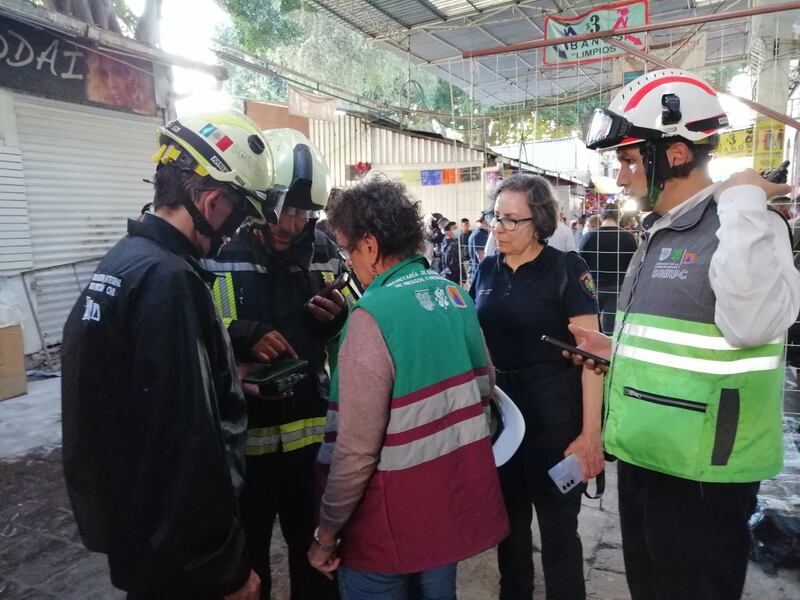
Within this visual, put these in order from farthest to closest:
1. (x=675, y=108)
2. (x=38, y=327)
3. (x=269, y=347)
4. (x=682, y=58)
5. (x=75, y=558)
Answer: (x=682, y=58)
(x=38, y=327)
(x=75, y=558)
(x=269, y=347)
(x=675, y=108)

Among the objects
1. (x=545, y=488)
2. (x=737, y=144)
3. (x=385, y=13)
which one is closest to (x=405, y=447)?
(x=545, y=488)

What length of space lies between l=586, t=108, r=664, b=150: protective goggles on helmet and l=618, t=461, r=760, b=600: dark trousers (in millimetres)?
1151

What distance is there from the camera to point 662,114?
6.20ft

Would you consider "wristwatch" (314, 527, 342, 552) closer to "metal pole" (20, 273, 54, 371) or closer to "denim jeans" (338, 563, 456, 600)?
"denim jeans" (338, 563, 456, 600)

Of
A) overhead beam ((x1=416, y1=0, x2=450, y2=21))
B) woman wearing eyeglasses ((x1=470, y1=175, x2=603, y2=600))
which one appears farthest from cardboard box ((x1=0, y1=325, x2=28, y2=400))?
overhead beam ((x1=416, y1=0, x2=450, y2=21))

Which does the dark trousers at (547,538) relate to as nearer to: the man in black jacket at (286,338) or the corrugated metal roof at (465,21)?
the man in black jacket at (286,338)

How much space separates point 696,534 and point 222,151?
1899mm

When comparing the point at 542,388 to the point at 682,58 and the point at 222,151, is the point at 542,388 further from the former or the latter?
the point at 682,58

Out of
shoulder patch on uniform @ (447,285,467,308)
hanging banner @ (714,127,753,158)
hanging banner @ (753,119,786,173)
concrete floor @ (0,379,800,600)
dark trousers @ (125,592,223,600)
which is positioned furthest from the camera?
hanging banner @ (714,127,753,158)

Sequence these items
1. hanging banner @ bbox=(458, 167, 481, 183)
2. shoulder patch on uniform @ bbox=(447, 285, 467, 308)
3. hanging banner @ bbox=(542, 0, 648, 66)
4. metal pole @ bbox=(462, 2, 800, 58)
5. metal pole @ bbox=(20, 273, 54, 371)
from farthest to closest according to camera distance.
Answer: hanging banner @ bbox=(458, 167, 481, 183), metal pole @ bbox=(20, 273, 54, 371), hanging banner @ bbox=(542, 0, 648, 66), metal pole @ bbox=(462, 2, 800, 58), shoulder patch on uniform @ bbox=(447, 285, 467, 308)

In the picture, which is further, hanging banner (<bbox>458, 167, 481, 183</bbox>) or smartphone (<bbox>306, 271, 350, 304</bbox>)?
hanging banner (<bbox>458, 167, 481, 183</bbox>)

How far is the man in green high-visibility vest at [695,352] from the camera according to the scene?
158 cm

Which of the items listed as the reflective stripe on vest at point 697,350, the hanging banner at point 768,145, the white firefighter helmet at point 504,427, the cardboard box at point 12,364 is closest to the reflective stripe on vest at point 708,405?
the reflective stripe on vest at point 697,350

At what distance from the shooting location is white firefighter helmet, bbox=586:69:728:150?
1.88 m
